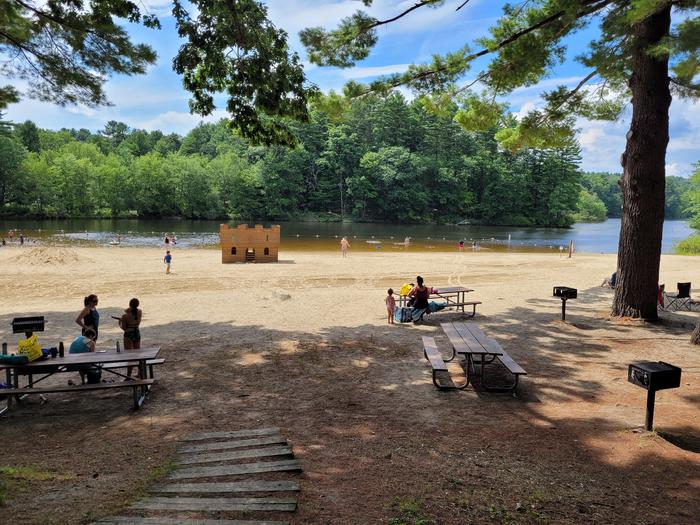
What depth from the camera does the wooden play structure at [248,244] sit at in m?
28.0

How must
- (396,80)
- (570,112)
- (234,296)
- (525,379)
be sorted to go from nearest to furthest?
(525,379) → (396,80) → (570,112) → (234,296)

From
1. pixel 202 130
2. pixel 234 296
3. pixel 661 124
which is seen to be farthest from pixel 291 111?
pixel 202 130

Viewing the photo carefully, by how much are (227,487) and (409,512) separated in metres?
1.54

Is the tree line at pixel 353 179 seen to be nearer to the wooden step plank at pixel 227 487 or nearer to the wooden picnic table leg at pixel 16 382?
the wooden picnic table leg at pixel 16 382

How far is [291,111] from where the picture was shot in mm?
10305

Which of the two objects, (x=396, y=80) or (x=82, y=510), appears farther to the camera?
(x=396, y=80)

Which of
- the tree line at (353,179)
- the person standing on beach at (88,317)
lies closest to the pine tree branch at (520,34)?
the person standing on beach at (88,317)

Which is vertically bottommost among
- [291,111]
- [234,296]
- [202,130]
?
[234,296]

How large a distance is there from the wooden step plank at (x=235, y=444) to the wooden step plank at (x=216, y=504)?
1204 millimetres

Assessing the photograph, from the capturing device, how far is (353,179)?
85812 mm

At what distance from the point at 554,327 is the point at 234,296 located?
399 inches

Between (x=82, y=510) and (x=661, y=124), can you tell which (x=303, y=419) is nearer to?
(x=82, y=510)

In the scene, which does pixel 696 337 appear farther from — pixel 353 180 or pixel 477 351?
pixel 353 180

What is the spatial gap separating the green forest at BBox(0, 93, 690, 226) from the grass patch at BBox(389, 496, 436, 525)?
8076 centimetres
